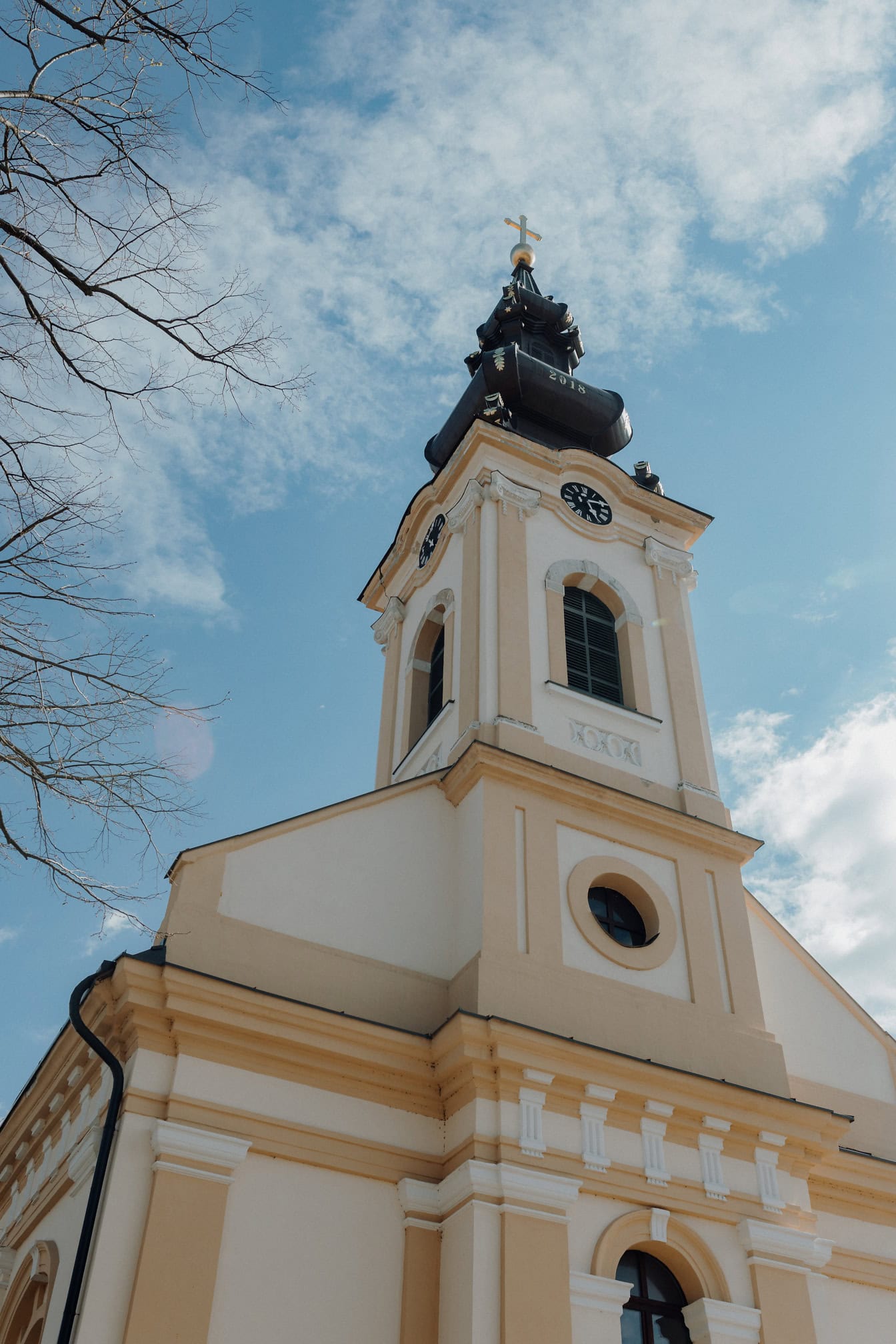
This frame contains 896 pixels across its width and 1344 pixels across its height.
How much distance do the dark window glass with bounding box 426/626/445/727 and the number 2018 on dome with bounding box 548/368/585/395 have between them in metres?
5.56

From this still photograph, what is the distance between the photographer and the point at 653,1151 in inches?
445

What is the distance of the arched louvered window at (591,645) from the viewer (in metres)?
16.1

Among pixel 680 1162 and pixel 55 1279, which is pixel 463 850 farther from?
pixel 55 1279

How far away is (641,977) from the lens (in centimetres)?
1293

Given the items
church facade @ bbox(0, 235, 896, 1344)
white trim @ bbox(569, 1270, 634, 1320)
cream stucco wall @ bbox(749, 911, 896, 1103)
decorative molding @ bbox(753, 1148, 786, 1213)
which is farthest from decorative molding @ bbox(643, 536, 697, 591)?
white trim @ bbox(569, 1270, 634, 1320)

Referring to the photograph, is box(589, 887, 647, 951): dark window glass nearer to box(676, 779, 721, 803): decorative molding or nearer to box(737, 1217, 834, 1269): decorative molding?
box(676, 779, 721, 803): decorative molding

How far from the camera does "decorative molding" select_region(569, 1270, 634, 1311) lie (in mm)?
10258

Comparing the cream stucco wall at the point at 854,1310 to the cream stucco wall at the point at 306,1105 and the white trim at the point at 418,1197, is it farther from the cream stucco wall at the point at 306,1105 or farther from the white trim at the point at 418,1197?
the cream stucco wall at the point at 306,1105

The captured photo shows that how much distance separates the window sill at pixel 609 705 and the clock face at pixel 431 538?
404cm

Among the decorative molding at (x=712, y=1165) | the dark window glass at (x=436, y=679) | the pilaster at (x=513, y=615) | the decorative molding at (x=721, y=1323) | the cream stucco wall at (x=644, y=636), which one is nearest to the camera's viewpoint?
the decorative molding at (x=721, y=1323)

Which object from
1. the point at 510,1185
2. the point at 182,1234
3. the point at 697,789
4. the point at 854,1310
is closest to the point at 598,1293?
the point at 510,1185

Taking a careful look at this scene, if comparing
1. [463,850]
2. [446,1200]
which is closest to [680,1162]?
[446,1200]

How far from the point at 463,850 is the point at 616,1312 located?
4755 millimetres

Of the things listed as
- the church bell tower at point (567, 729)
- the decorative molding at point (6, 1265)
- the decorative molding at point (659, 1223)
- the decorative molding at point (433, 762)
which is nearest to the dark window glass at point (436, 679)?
the church bell tower at point (567, 729)
